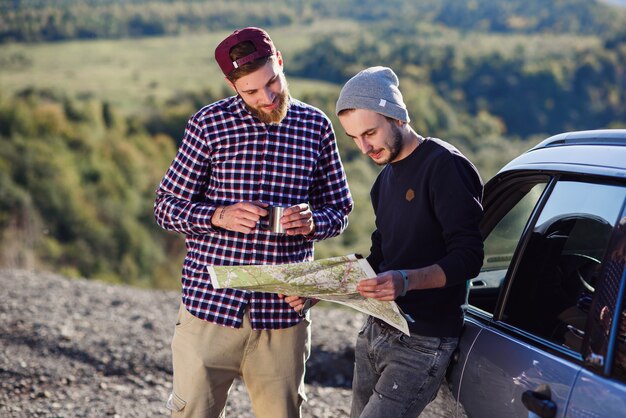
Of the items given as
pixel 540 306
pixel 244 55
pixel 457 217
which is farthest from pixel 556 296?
Result: pixel 244 55

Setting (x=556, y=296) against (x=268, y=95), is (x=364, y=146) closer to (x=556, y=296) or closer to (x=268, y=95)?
(x=268, y=95)

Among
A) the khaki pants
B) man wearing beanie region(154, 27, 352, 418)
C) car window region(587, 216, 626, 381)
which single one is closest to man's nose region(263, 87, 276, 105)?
man wearing beanie region(154, 27, 352, 418)

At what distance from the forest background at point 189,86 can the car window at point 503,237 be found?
17488 millimetres

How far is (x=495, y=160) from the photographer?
69.6 metres

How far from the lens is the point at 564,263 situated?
2.61 metres

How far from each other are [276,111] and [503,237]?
975 mm

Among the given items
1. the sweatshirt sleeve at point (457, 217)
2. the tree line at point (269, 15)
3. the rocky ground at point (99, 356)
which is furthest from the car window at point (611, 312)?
the tree line at point (269, 15)

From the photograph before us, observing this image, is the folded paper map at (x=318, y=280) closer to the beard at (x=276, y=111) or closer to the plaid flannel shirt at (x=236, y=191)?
the plaid flannel shirt at (x=236, y=191)

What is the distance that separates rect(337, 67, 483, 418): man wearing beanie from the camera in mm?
2486

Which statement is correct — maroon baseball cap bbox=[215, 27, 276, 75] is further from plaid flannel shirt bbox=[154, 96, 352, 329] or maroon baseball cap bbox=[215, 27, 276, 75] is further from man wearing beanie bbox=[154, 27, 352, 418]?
plaid flannel shirt bbox=[154, 96, 352, 329]

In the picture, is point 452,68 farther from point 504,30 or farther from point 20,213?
point 20,213

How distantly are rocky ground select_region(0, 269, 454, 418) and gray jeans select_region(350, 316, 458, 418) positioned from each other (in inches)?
115

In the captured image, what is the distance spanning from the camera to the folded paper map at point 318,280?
2496 millimetres

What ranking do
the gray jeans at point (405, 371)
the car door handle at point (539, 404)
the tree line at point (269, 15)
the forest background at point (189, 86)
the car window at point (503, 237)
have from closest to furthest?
the car door handle at point (539, 404), the gray jeans at point (405, 371), the car window at point (503, 237), the forest background at point (189, 86), the tree line at point (269, 15)
